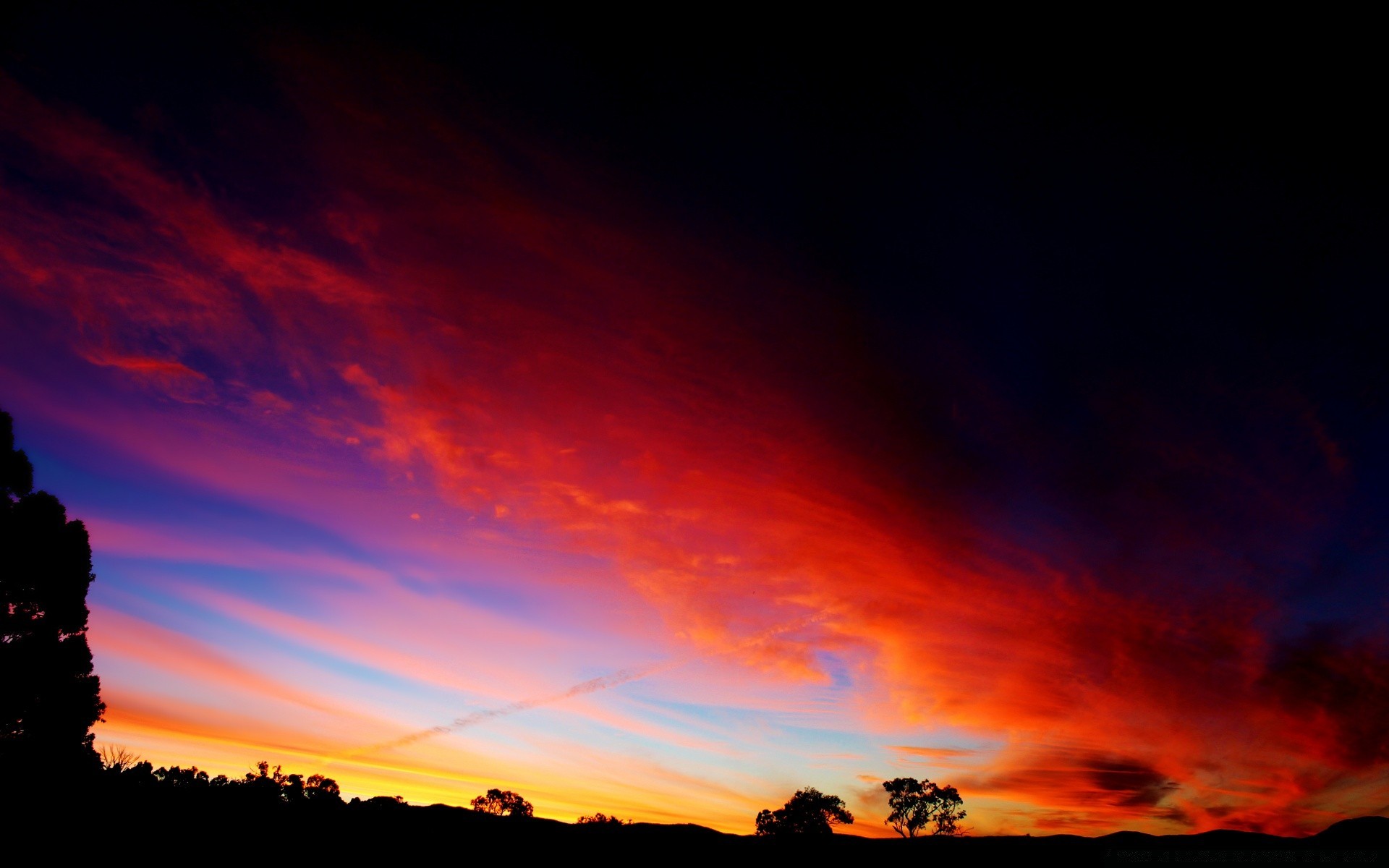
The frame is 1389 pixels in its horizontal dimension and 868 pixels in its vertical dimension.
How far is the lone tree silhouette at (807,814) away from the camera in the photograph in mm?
59281

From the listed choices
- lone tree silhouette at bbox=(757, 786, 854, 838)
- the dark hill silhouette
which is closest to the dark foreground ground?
the dark hill silhouette

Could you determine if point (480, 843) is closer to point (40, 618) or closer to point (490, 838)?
point (490, 838)

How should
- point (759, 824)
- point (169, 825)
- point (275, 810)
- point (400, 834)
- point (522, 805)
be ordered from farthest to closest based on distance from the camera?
point (522, 805)
point (759, 824)
point (400, 834)
point (275, 810)
point (169, 825)

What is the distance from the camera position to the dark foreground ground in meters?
12.3

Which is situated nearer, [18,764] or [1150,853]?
[18,764]

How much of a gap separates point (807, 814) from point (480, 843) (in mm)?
53862

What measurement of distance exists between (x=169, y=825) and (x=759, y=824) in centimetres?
6281

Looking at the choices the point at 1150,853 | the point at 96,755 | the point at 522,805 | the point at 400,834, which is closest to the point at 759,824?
the point at 522,805

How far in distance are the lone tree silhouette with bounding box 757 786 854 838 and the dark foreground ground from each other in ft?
126

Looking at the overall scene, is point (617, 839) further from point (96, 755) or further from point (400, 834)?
point (96, 755)

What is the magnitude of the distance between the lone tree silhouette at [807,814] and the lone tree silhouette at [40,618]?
188 ft

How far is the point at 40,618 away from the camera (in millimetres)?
22859

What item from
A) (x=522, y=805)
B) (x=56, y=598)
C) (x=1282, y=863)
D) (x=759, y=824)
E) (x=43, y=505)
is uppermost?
(x=43, y=505)

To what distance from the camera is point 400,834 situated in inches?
658
